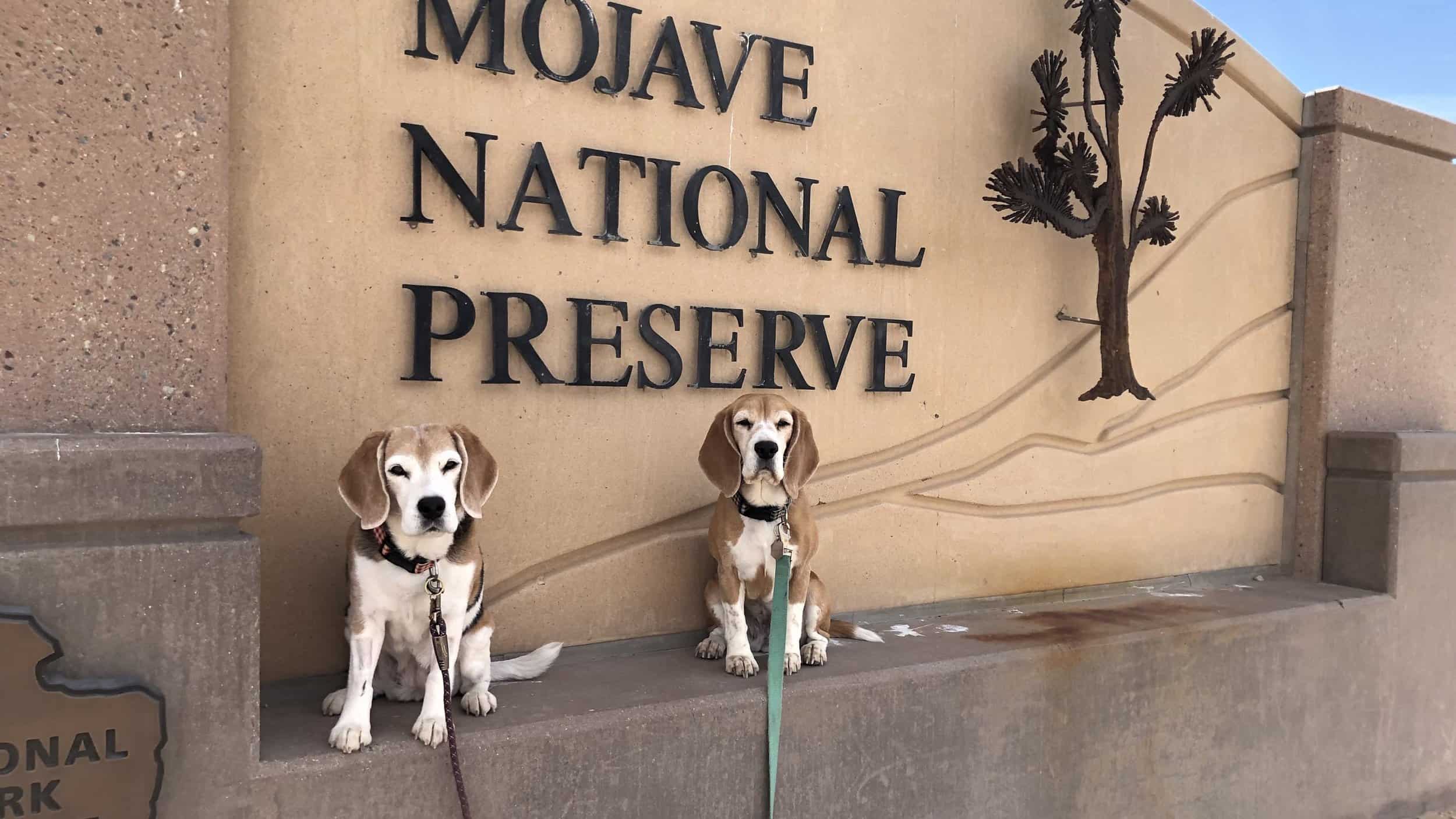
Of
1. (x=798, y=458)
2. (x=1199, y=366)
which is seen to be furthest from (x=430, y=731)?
(x=1199, y=366)

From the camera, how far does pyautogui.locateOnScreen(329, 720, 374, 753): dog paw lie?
2.47m

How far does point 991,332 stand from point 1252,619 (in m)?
1.76

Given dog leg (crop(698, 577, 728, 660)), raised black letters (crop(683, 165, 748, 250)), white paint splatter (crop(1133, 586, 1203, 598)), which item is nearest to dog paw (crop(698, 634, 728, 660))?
dog leg (crop(698, 577, 728, 660))

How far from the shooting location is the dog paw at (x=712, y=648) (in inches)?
138

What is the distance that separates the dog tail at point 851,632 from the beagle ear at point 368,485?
192 cm

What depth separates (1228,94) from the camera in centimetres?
520

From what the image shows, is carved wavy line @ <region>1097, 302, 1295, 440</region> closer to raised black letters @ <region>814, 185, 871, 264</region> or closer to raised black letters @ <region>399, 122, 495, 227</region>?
raised black letters @ <region>814, 185, 871, 264</region>

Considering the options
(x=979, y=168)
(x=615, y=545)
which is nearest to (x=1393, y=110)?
(x=979, y=168)

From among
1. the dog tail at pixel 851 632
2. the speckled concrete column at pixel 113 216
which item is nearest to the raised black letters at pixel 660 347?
the dog tail at pixel 851 632

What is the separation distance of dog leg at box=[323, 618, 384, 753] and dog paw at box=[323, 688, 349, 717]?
0.11m

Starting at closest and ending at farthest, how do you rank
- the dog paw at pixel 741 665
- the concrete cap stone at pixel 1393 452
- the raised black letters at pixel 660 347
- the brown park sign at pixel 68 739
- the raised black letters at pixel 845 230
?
the brown park sign at pixel 68 739 → the dog paw at pixel 741 665 → the raised black letters at pixel 660 347 → the raised black letters at pixel 845 230 → the concrete cap stone at pixel 1393 452

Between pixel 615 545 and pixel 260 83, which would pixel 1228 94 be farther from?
pixel 260 83

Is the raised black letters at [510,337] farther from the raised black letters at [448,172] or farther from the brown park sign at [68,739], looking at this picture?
the brown park sign at [68,739]

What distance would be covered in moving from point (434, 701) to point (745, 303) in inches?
72.9
